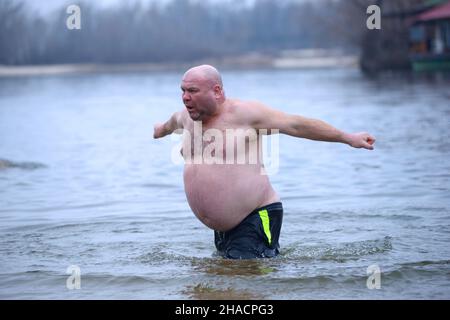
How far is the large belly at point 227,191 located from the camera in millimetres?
6590

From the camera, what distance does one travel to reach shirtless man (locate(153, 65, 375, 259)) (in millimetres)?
6492

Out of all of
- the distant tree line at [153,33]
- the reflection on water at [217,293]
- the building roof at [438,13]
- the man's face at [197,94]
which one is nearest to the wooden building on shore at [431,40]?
the building roof at [438,13]

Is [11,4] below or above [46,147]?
above

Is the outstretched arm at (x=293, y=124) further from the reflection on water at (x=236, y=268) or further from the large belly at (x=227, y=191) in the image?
the reflection on water at (x=236, y=268)

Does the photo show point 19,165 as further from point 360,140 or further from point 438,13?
point 438,13

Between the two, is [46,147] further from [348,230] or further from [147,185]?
[348,230]

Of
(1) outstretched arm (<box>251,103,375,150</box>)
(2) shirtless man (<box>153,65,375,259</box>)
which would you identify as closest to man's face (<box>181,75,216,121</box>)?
(2) shirtless man (<box>153,65,375,259</box>)

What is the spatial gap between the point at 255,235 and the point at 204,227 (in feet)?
6.98

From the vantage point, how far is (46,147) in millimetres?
17172

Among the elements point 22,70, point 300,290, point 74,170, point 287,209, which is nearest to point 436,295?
point 300,290
